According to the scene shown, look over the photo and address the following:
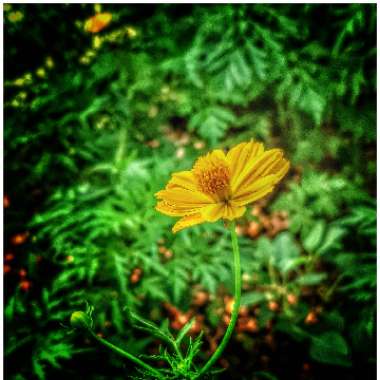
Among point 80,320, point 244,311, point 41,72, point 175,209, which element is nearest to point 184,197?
point 175,209

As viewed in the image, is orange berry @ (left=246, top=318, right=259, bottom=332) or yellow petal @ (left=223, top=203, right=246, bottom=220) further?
orange berry @ (left=246, top=318, right=259, bottom=332)

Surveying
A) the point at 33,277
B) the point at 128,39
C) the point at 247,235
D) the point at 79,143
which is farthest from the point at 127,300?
the point at 128,39

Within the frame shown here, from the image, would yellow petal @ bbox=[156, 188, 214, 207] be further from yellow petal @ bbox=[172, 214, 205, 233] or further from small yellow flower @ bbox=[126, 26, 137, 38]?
small yellow flower @ bbox=[126, 26, 137, 38]

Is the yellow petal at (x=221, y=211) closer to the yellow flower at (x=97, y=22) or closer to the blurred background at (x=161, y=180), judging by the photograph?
the blurred background at (x=161, y=180)

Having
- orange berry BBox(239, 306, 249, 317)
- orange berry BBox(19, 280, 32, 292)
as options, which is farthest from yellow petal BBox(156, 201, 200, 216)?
orange berry BBox(239, 306, 249, 317)

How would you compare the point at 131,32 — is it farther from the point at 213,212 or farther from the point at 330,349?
the point at 330,349

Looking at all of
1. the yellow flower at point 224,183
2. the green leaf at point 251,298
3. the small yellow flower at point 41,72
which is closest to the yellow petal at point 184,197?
the yellow flower at point 224,183
